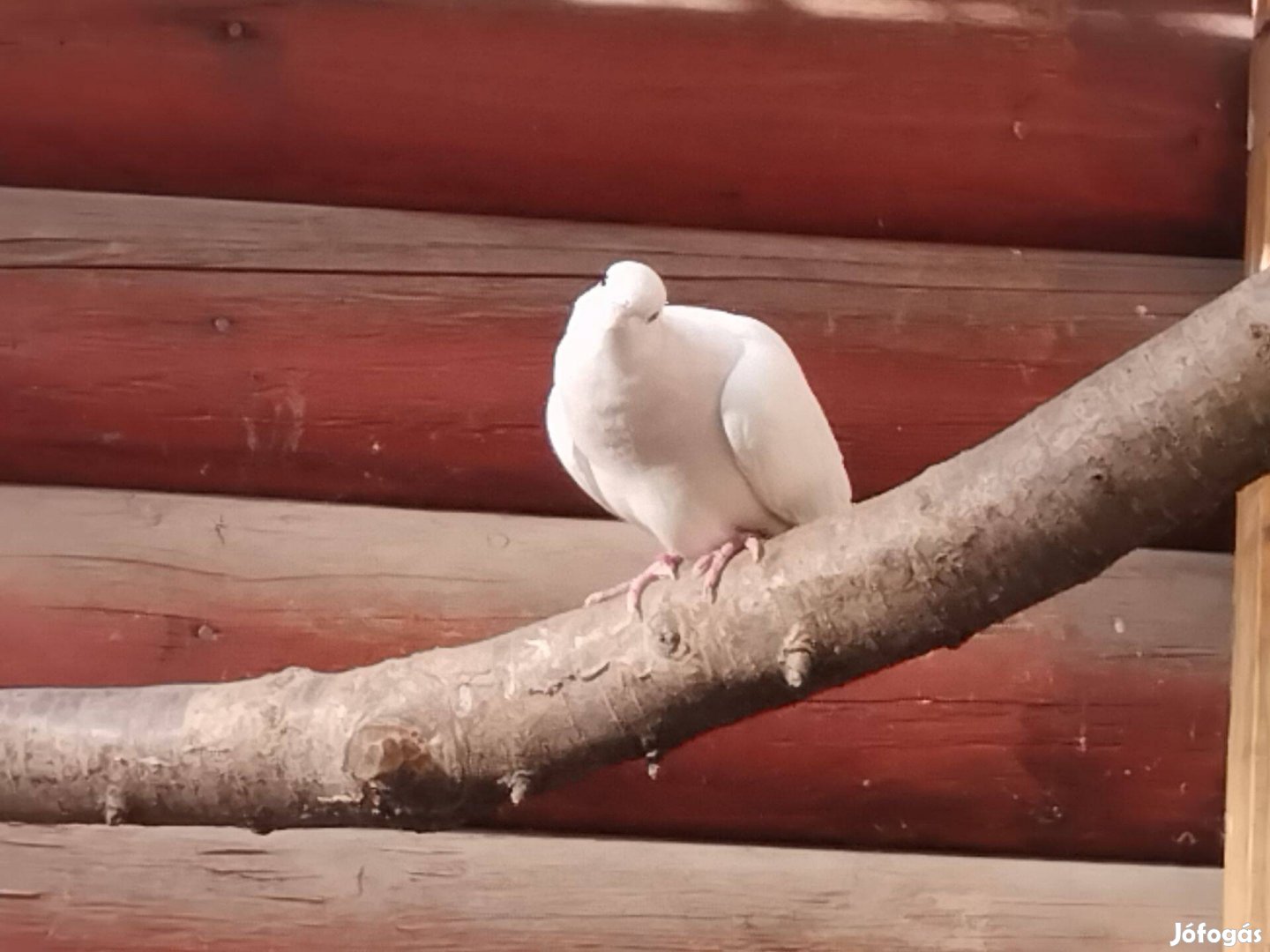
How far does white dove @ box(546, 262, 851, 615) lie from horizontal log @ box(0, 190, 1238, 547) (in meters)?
0.32

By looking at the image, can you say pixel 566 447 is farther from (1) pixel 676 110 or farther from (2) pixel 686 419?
(1) pixel 676 110

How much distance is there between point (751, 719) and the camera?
111 centimetres

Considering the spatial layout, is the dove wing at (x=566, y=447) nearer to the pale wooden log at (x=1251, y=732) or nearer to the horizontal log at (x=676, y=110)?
the horizontal log at (x=676, y=110)

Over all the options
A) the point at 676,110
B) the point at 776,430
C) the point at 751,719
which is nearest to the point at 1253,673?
the point at 751,719

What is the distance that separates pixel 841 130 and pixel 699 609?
2.14 feet

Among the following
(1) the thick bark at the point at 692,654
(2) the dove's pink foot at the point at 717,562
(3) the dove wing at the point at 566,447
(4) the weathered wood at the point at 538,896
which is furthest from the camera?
(4) the weathered wood at the point at 538,896

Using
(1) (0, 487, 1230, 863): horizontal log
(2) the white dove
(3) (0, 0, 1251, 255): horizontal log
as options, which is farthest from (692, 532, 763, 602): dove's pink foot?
(3) (0, 0, 1251, 255): horizontal log

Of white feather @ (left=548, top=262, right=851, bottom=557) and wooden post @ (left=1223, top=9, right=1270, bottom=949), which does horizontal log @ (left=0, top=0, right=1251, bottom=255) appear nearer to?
wooden post @ (left=1223, top=9, right=1270, bottom=949)

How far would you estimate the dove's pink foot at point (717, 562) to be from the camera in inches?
25.9

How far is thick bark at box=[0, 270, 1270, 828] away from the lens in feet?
1.67

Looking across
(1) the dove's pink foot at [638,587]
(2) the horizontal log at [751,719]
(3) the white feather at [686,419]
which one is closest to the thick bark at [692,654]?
(1) the dove's pink foot at [638,587]

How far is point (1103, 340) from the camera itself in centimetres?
116

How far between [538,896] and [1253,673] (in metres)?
0.63

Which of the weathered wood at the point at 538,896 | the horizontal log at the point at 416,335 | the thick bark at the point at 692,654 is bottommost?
the weathered wood at the point at 538,896
